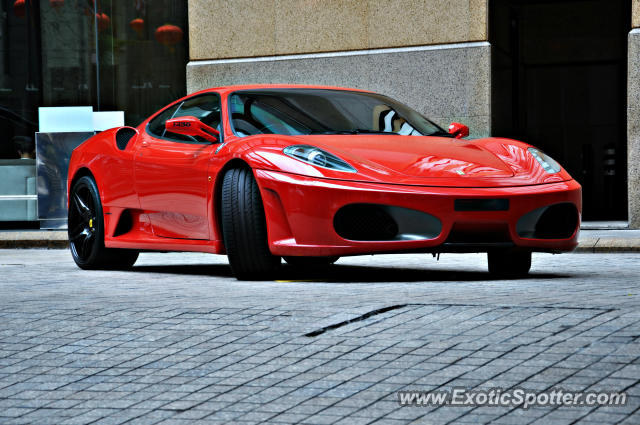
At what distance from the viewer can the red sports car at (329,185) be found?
6367mm

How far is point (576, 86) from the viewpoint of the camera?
2023 cm

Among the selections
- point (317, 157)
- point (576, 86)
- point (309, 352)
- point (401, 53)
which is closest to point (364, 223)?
point (317, 157)

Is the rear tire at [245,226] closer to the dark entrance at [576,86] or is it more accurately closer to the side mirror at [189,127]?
the side mirror at [189,127]

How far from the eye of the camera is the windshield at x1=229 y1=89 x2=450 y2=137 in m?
7.24

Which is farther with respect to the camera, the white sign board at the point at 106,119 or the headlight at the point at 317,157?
the white sign board at the point at 106,119

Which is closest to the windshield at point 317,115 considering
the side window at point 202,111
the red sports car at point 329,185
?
the red sports car at point 329,185

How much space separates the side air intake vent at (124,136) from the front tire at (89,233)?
43 cm

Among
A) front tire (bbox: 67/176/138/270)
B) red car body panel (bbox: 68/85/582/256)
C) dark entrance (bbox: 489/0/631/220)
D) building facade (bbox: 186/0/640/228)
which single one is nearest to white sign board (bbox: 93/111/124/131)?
building facade (bbox: 186/0/640/228)

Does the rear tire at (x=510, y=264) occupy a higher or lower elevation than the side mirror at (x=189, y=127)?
lower

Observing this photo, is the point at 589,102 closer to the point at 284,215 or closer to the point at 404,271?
the point at 404,271

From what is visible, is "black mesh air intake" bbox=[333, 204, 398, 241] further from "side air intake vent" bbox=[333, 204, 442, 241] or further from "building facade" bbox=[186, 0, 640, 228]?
"building facade" bbox=[186, 0, 640, 228]

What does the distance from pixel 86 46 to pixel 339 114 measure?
983 cm

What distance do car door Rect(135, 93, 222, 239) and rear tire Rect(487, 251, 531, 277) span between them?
189 centimetres

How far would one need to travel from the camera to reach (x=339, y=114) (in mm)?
7430
